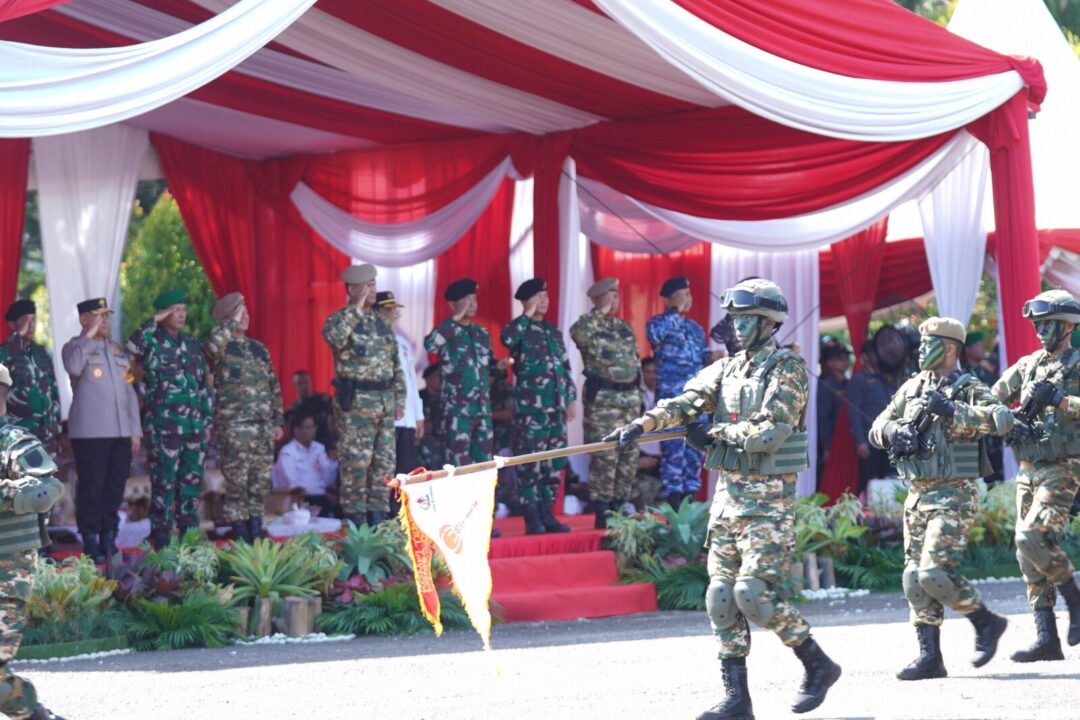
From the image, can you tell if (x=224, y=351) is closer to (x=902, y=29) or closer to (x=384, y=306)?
(x=384, y=306)

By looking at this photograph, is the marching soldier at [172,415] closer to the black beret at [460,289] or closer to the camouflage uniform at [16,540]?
the black beret at [460,289]

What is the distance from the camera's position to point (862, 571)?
11.2 m

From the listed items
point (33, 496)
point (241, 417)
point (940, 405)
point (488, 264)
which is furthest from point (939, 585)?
point (488, 264)

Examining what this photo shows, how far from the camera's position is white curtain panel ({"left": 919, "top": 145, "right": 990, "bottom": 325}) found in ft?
40.1

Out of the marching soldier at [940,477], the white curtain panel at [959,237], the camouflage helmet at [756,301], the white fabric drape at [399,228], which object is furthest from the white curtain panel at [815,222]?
the camouflage helmet at [756,301]

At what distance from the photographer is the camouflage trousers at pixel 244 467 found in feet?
35.3

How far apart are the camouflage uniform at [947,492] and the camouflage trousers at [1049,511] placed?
2.11ft

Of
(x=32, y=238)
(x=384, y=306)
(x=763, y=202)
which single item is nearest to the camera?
(x=384, y=306)

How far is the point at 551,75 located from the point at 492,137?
1857 mm

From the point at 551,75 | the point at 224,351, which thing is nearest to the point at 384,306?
the point at 224,351

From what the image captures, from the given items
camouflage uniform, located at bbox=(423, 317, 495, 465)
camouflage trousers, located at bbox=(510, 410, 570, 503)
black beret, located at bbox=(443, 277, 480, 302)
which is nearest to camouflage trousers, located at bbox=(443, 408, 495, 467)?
camouflage uniform, located at bbox=(423, 317, 495, 465)

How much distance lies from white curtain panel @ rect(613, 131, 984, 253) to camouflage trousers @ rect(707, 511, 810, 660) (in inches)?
242

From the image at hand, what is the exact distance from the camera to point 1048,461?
801cm

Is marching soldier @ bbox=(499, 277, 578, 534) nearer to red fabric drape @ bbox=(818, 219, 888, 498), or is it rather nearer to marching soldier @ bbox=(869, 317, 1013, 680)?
red fabric drape @ bbox=(818, 219, 888, 498)
